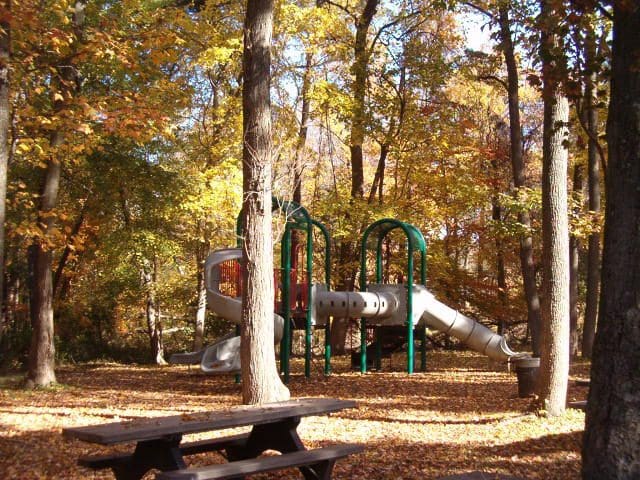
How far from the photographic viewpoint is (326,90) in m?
18.2

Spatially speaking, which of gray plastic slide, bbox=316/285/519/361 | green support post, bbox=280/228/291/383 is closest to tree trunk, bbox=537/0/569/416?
green support post, bbox=280/228/291/383

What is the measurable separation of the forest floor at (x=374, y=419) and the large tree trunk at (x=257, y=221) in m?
0.84

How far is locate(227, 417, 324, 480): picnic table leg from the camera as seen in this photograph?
19.0 ft

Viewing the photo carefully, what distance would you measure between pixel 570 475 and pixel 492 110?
848 inches

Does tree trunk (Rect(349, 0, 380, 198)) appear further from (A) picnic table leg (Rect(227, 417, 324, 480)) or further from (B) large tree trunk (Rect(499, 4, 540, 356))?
(A) picnic table leg (Rect(227, 417, 324, 480))

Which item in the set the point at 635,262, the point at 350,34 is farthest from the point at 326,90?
the point at 635,262

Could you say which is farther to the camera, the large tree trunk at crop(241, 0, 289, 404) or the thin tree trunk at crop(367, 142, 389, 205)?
the thin tree trunk at crop(367, 142, 389, 205)

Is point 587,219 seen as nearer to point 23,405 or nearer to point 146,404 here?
point 146,404

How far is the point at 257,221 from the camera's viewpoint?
9070 mm

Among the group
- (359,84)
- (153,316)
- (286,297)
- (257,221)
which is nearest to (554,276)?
(257,221)

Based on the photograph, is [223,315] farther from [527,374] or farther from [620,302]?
[620,302]

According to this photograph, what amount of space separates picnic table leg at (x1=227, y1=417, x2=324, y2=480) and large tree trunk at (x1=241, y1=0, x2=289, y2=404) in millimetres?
2830

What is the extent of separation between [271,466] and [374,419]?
423 centimetres

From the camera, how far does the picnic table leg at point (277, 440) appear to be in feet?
19.0
